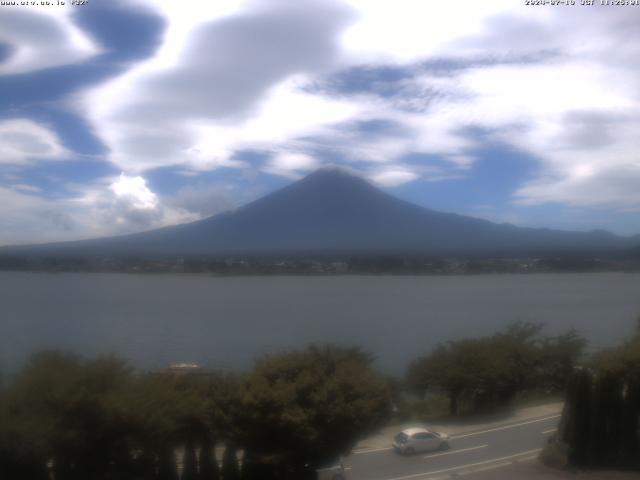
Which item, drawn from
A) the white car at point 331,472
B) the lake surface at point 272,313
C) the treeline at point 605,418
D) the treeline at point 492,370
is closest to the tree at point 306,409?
the white car at point 331,472

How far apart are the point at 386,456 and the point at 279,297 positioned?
135 feet

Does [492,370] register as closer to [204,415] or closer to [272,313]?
[204,415]

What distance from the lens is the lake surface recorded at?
26.3m

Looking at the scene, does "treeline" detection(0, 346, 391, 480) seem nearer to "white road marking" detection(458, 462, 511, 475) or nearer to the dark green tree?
the dark green tree

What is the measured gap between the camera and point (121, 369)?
8.99 m

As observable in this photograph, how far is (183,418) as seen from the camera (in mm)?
9297

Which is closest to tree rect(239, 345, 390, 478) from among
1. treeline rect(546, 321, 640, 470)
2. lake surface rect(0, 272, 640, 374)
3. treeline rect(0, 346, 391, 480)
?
treeline rect(0, 346, 391, 480)

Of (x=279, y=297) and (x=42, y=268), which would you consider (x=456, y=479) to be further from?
(x=279, y=297)

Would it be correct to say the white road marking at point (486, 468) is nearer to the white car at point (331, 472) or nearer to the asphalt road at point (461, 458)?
the asphalt road at point (461, 458)

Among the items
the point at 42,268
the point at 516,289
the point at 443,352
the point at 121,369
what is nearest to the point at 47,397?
the point at 121,369

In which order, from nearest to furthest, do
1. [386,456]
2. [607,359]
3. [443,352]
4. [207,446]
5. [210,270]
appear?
[207,446] < [607,359] < [386,456] < [443,352] < [210,270]

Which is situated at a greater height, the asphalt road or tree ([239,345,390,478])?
tree ([239,345,390,478])

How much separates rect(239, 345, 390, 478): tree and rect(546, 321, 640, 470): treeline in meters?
3.89

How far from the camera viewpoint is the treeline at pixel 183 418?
8078 millimetres
